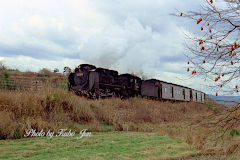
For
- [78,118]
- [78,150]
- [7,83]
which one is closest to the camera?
[78,150]

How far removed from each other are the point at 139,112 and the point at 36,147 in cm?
952

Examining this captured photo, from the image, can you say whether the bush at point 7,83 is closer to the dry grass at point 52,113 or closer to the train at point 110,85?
the dry grass at point 52,113

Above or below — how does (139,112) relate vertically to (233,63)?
below

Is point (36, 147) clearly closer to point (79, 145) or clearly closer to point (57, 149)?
point (57, 149)

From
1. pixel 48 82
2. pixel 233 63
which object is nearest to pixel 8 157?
pixel 233 63

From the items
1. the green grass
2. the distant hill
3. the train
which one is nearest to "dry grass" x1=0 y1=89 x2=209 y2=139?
the green grass

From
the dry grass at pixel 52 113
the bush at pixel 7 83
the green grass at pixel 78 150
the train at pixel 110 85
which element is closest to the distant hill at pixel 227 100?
the green grass at pixel 78 150

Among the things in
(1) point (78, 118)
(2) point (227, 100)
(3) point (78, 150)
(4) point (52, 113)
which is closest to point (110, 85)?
(1) point (78, 118)

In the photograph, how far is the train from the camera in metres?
17.7

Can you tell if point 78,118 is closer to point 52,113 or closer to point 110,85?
point 52,113

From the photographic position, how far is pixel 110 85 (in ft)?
63.2

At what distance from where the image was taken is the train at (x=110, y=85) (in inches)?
695

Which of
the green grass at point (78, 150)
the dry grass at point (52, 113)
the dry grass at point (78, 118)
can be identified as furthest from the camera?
the dry grass at point (52, 113)

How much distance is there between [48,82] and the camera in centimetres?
1195
